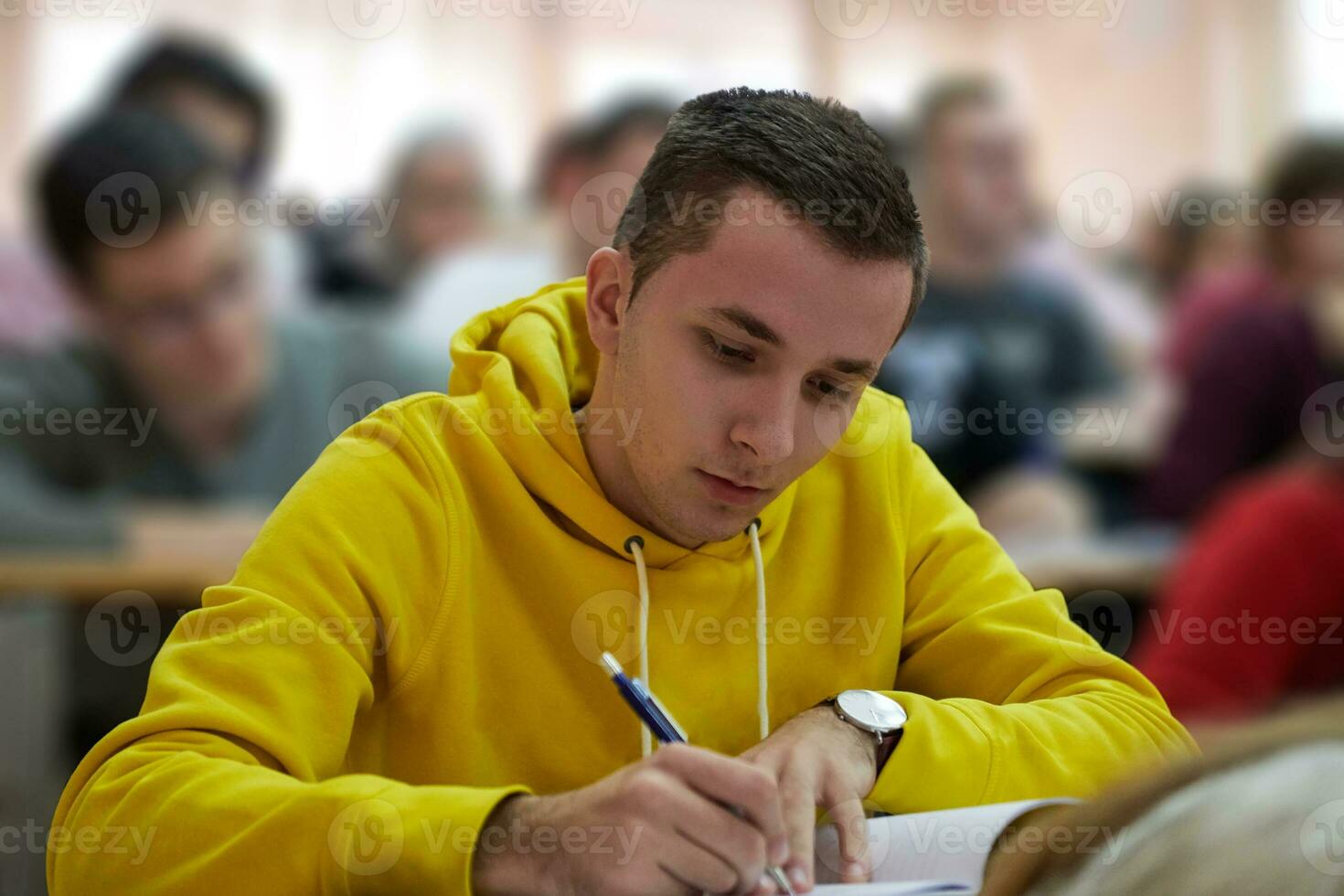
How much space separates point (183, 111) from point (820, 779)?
114 inches

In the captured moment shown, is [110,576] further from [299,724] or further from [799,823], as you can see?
[799,823]

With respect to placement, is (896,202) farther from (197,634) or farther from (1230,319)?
(1230,319)

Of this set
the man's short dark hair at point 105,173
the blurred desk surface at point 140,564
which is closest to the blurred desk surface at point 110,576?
the blurred desk surface at point 140,564

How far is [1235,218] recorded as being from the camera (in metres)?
4.87

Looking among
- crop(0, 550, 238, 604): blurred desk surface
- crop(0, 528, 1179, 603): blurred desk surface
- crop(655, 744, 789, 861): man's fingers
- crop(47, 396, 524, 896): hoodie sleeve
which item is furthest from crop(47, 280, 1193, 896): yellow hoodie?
crop(0, 550, 238, 604): blurred desk surface

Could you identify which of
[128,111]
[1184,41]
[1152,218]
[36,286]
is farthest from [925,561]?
[1184,41]

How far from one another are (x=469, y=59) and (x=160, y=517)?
11.7 feet

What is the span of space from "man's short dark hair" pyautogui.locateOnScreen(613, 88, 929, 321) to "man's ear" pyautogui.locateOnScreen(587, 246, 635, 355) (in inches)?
0.7

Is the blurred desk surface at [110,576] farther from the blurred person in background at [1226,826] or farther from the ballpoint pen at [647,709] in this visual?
the blurred person in background at [1226,826]

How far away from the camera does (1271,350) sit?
2.94 m

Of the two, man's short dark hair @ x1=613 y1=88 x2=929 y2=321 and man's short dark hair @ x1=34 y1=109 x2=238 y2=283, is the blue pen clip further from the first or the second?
man's short dark hair @ x1=34 y1=109 x2=238 y2=283

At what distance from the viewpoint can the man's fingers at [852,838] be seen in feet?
2.56

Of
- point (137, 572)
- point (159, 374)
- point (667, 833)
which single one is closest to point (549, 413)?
point (667, 833)

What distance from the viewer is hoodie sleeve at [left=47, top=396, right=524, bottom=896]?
737 mm
